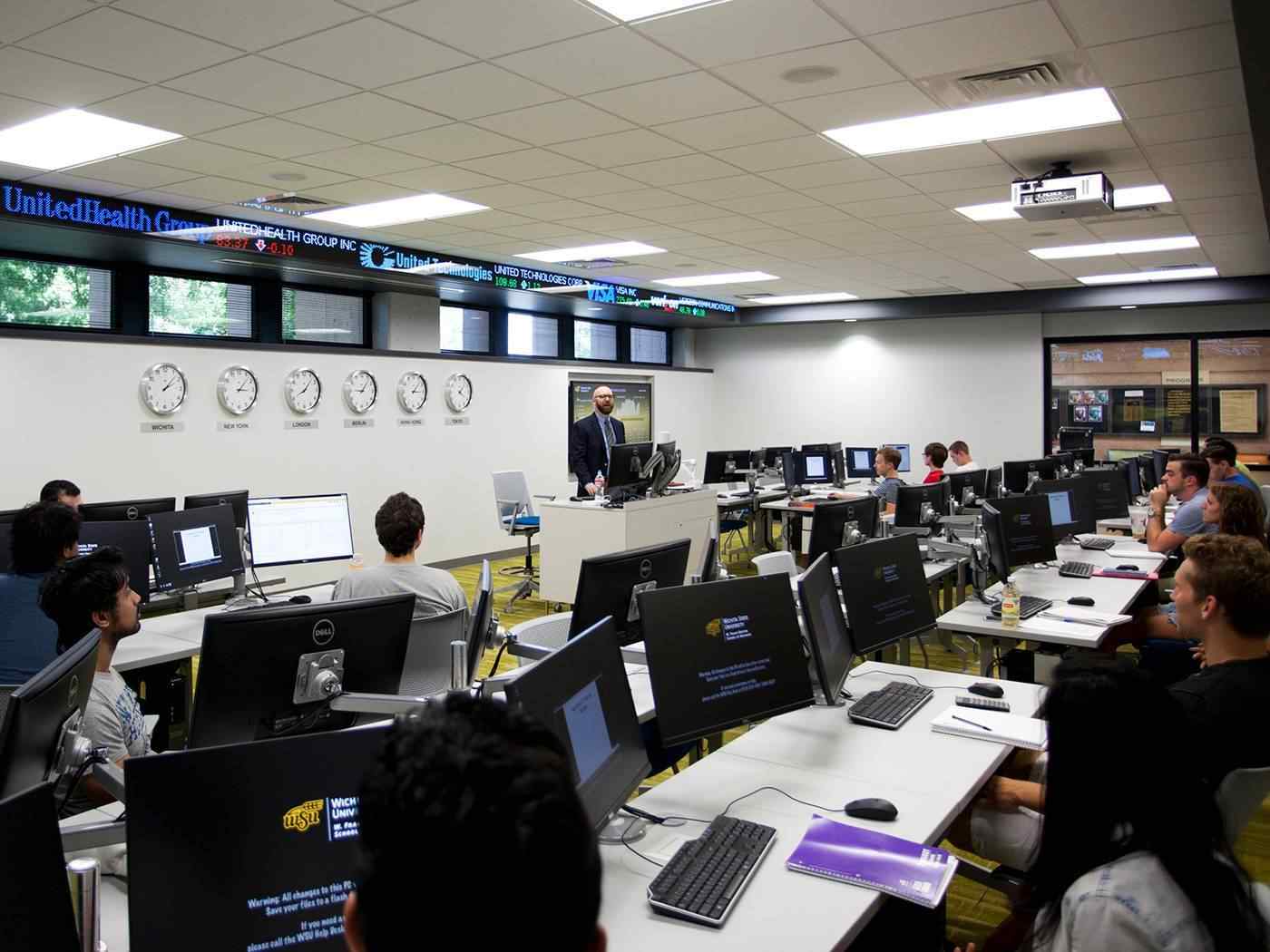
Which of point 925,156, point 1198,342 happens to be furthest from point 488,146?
point 1198,342

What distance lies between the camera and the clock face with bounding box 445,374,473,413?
9523mm

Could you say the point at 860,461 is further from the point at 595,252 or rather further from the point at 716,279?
the point at 595,252

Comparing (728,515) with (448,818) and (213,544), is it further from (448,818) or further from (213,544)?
(448,818)

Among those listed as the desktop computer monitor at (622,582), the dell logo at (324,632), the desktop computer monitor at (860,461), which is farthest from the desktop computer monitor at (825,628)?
the desktop computer monitor at (860,461)

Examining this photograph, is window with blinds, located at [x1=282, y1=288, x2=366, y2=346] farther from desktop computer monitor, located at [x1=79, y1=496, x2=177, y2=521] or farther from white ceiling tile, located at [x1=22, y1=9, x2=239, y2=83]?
white ceiling tile, located at [x1=22, y1=9, x2=239, y2=83]

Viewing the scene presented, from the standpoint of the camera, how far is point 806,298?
39.4 ft

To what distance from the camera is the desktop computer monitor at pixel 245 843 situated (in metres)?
1.31

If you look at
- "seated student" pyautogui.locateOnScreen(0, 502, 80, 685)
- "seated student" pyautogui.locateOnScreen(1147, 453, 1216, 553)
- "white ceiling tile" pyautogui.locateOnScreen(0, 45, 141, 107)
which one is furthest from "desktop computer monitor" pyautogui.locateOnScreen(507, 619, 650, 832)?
"seated student" pyautogui.locateOnScreen(1147, 453, 1216, 553)

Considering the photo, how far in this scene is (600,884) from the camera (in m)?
0.72

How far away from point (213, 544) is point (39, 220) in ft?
9.01

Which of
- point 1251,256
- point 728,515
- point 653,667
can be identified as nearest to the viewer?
point 653,667

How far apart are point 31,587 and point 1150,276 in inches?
402

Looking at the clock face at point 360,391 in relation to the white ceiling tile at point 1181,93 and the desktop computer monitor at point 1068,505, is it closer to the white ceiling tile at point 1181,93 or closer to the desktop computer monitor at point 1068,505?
the desktop computer monitor at point 1068,505

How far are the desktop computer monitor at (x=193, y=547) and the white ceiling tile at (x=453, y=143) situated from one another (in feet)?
6.74
